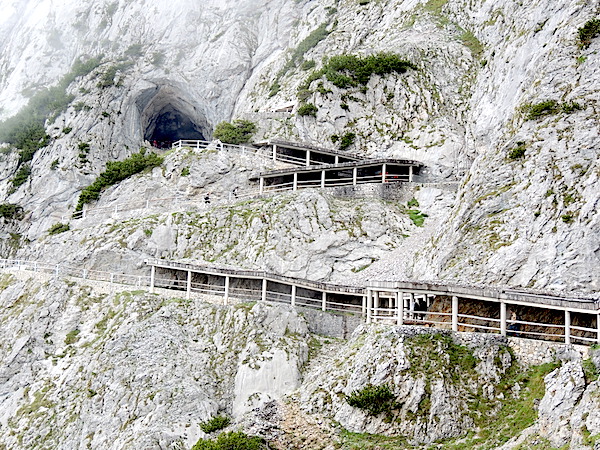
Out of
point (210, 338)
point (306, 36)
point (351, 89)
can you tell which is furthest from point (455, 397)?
point (306, 36)

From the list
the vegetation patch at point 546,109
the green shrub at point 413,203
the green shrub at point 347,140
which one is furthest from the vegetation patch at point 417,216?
the green shrub at point 347,140

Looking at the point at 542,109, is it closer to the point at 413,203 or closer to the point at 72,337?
the point at 413,203

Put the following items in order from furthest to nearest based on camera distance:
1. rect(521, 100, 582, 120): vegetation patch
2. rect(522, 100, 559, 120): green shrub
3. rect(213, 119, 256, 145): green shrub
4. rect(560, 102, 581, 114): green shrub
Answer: rect(213, 119, 256, 145): green shrub → rect(522, 100, 559, 120): green shrub → rect(521, 100, 582, 120): vegetation patch → rect(560, 102, 581, 114): green shrub

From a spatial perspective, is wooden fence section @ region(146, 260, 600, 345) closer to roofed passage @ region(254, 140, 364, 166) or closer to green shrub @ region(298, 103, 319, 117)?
roofed passage @ region(254, 140, 364, 166)

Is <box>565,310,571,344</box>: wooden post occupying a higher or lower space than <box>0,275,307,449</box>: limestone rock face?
higher

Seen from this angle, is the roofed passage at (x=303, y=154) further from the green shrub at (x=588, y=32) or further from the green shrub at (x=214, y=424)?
the green shrub at (x=214, y=424)

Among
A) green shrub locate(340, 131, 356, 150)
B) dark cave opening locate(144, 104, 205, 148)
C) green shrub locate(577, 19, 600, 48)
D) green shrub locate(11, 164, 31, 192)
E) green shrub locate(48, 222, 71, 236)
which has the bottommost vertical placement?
green shrub locate(48, 222, 71, 236)

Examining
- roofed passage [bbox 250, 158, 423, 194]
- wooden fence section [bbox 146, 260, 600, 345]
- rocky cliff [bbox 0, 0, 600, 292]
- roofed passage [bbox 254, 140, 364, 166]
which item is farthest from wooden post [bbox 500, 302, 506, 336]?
roofed passage [bbox 254, 140, 364, 166]
